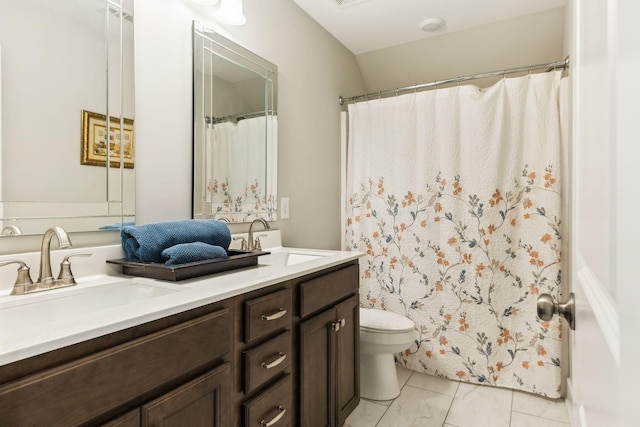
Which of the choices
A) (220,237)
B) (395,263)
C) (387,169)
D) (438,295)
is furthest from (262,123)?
(438,295)

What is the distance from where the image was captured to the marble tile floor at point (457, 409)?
194 cm

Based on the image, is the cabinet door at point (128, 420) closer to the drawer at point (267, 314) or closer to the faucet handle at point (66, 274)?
the drawer at point (267, 314)

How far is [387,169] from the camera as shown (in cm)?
262

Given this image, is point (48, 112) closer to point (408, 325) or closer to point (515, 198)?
point (408, 325)

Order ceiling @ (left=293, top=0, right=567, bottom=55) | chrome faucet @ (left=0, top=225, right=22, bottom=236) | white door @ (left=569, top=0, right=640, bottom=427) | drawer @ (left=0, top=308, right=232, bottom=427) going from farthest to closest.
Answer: ceiling @ (left=293, top=0, right=567, bottom=55), chrome faucet @ (left=0, top=225, right=22, bottom=236), drawer @ (left=0, top=308, right=232, bottom=427), white door @ (left=569, top=0, right=640, bottom=427)

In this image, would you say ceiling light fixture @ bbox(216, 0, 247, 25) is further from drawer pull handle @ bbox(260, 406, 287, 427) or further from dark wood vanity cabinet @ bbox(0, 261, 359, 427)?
drawer pull handle @ bbox(260, 406, 287, 427)

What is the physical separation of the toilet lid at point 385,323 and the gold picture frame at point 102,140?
1.51m

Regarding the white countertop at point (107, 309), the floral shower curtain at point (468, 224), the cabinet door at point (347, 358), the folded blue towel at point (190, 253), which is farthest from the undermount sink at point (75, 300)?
the floral shower curtain at point (468, 224)

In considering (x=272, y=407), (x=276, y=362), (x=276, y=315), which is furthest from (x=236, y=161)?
(x=272, y=407)

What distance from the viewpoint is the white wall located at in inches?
58.6

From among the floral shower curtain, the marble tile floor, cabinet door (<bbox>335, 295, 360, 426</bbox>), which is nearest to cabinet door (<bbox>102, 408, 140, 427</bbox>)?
cabinet door (<bbox>335, 295, 360, 426</bbox>)

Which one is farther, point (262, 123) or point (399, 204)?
point (399, 204)

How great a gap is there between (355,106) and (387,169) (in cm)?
54

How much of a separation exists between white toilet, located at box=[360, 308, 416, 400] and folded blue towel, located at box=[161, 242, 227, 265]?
1.14 metres
